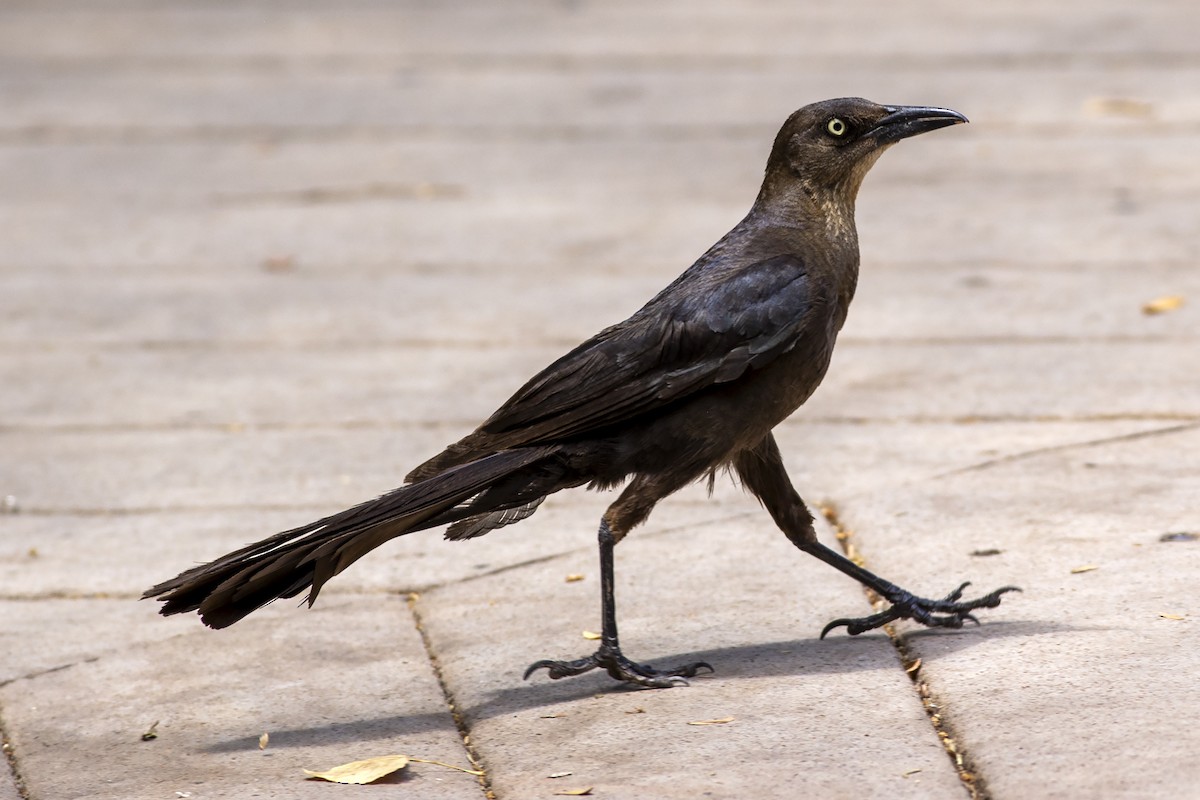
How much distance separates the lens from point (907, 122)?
494 centimetres

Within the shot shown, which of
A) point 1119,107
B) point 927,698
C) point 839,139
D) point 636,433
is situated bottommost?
point 927,698

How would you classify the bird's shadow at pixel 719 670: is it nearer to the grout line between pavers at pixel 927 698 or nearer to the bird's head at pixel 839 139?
the grout line between pavers at pixel 927 698

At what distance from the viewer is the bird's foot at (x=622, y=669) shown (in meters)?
4.52

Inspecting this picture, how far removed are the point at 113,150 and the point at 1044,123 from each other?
5.90 metres

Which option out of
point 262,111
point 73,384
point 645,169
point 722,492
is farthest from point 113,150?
point 722,492

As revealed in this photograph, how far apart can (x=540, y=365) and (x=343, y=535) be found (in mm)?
3037

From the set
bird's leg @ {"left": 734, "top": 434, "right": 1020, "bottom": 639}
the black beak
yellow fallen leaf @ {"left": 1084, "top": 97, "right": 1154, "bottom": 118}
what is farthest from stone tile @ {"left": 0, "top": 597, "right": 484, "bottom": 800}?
yellow fallen leaf @ {"left": 1084, "top": 97, "right": 1154, "bottom": 118}

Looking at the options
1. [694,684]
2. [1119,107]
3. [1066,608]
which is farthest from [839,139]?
[1119,107]

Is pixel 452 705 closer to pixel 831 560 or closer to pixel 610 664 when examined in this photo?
pixel 610 664

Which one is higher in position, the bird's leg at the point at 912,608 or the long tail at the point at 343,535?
the long tail at the point at 343,535

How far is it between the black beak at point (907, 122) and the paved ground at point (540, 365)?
1.25 metres

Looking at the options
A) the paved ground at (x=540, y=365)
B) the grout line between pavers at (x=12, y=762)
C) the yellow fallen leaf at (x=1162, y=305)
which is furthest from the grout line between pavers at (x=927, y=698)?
the yellow fallen leaf at (x=1162, y=305)

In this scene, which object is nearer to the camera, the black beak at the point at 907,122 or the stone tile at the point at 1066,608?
the stone tile at the point at 1066,608

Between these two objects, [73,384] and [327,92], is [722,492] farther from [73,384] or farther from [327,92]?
[327,92]
